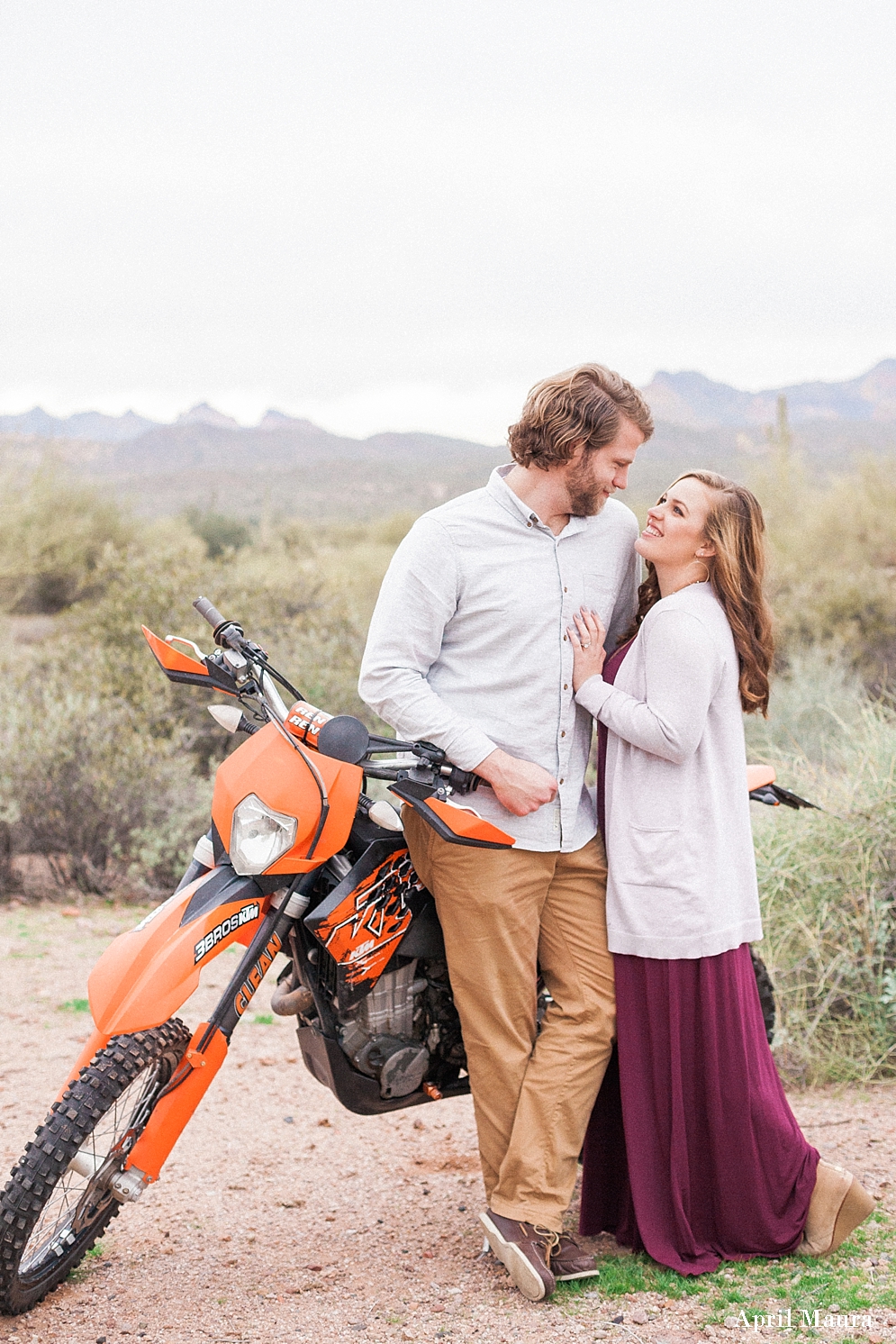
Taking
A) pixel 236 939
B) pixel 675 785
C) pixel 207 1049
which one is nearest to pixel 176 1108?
Answer: pixel 207 1049

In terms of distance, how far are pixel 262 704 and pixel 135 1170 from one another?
1.01 metres

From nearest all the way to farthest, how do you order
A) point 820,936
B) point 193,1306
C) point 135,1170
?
1. point 135,1170
2. point 193,1306
3. point 820,936

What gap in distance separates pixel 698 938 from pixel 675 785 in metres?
0.37

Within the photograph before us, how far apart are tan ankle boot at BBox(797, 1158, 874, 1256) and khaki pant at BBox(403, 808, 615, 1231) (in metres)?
0.58

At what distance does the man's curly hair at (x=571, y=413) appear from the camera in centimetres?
285

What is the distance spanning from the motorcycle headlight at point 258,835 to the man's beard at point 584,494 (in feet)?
3.48

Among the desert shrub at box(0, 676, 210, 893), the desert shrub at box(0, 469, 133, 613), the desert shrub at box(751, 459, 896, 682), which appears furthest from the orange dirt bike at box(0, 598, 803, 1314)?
the desert shrub at box(0, 469, 133, 613)

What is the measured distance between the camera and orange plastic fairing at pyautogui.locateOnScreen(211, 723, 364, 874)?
2527mm

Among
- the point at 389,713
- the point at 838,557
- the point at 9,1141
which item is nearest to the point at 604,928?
the point at 389,713

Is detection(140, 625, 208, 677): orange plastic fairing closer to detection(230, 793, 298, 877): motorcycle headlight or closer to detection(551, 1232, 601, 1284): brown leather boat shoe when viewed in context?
detection(230, 793, 298, 877): motorcycle headlight

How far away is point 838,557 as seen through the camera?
14.7m

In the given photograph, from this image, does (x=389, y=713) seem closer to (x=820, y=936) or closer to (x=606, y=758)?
(x=606, y=758)

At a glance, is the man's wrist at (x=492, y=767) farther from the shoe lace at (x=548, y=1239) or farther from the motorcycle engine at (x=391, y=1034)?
the shoe lace at (x=548, y=1239)

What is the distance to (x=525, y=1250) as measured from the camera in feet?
9.17
